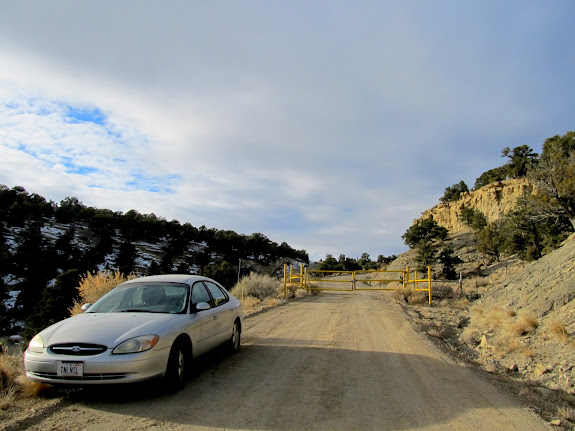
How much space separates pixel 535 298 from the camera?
1223 centimetres

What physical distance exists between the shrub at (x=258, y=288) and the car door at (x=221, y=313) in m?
15.6

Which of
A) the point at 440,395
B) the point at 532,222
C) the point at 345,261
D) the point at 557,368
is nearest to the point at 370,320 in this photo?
the point at 557,368

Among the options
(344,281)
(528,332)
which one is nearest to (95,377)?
(528,332)

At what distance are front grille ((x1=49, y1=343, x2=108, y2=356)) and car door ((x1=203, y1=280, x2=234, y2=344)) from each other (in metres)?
2.37

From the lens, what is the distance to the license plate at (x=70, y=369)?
4.82m

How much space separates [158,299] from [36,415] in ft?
7.83

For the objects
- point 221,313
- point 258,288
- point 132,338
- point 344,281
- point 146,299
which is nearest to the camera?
point 132,338

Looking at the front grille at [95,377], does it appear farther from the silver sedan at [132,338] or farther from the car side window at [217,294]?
the car side window at [217,294]

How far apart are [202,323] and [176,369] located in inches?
44.3

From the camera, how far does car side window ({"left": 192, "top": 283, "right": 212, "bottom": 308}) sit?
22.7ft

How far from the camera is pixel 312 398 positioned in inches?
214

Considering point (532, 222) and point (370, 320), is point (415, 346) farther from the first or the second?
point (532, 222)

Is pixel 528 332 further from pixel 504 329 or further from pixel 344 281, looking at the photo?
pixel 344 281

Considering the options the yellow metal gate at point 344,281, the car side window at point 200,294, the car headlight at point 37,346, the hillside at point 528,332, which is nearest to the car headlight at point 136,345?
the car headlight at point 37,346
